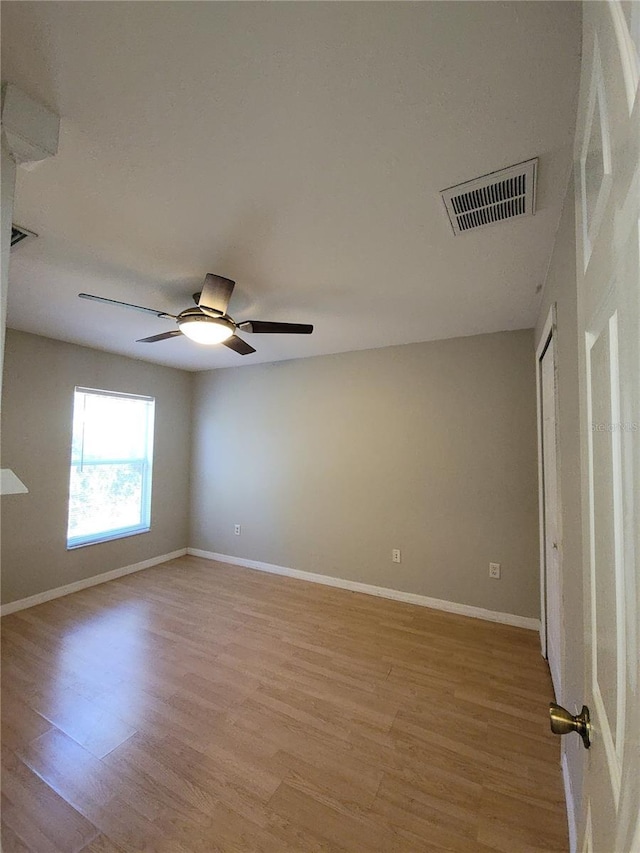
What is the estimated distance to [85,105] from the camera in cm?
104

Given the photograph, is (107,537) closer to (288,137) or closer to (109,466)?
(109,466)

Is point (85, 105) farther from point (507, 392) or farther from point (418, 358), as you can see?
point (507, 392)

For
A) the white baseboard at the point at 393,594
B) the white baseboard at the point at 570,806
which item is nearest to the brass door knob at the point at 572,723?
the white baseboard at the point at 570,806

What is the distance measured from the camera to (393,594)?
10.9 feet

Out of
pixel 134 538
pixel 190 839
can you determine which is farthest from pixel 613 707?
pixel 134 538

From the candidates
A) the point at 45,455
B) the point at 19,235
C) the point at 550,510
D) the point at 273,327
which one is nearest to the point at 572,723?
the point at 550,510

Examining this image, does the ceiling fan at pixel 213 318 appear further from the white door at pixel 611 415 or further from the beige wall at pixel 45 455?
the beige wall at pixel 45 455

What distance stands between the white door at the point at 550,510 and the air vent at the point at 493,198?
86 centimetres

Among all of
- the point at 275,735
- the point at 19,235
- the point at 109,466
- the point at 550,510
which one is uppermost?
the point at 19,235

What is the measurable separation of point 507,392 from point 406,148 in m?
2.31

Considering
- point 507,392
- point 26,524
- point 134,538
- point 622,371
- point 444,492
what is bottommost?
point 134,538

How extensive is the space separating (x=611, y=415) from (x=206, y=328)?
2.00 m

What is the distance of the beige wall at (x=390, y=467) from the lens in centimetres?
290

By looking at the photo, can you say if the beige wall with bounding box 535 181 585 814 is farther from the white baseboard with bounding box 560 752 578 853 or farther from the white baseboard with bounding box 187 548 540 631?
the white baseboard with bounding box 187 548 540 631
